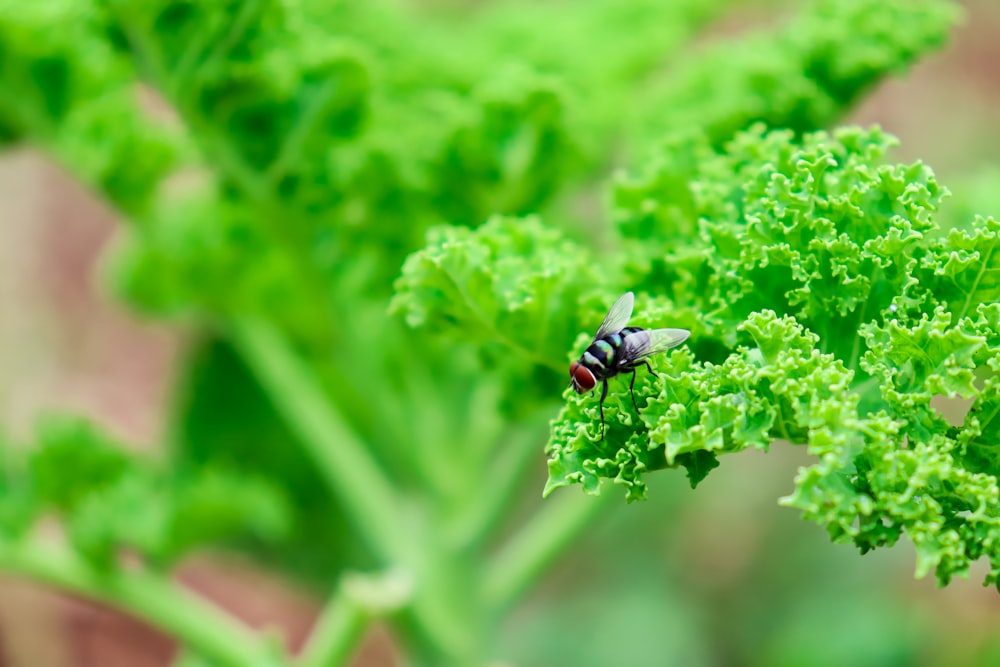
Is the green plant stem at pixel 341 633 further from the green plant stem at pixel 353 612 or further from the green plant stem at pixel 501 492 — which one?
the green plant stem at pixel 501 492

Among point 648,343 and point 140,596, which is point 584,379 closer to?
point 648,343

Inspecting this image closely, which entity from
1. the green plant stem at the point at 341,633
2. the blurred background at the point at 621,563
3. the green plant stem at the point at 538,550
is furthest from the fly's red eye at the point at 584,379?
the blurred background at the point at 621,563

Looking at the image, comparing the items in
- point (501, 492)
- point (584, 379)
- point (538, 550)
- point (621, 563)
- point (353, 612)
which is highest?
point (621, 563)

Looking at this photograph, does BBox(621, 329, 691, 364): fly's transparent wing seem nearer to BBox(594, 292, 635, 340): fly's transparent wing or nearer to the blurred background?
BBox(594, 292, 635, 340): fly's transparent wing

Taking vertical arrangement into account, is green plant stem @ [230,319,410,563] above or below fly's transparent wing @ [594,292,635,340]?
above

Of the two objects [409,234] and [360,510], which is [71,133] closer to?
[409,234]

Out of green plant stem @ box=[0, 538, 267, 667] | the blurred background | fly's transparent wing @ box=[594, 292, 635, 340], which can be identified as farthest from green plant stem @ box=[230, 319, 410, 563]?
the blurred background

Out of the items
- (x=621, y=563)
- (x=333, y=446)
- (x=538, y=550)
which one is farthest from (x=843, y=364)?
(x=621, y=563)
